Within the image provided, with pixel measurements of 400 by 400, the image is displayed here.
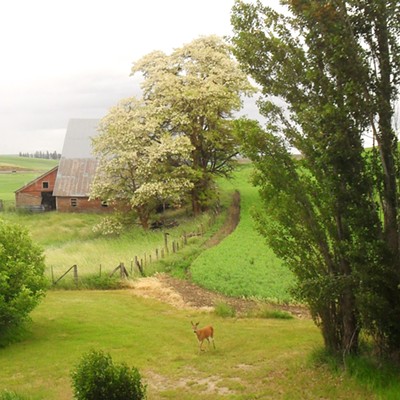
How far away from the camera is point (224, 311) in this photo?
69.3 ft

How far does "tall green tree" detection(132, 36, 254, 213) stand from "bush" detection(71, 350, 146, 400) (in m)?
30.3

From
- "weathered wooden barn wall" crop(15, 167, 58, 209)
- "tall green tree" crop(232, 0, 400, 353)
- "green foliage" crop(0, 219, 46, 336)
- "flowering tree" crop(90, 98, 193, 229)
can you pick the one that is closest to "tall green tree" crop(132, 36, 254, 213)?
"flowering tree" crop(90, 98, 193, 229)

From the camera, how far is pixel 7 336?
19.1 metres

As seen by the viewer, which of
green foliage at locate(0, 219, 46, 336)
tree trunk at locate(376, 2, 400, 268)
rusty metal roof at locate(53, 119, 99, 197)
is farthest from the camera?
rusty metal roof at locate(53, 119, 99, 197)

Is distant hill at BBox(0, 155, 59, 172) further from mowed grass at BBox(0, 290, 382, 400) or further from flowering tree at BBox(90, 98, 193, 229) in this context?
mowed grass at BBox(0, 290, 382, 400)

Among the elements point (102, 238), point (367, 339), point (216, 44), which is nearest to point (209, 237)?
point (102, 238)

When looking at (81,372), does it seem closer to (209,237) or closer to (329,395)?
(329,395)

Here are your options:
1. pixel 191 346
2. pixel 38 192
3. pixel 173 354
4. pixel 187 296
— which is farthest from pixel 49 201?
pixel 173 354

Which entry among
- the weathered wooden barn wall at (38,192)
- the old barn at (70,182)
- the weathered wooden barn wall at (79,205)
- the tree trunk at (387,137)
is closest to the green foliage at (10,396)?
Answer: the tree trunk at (387,137)

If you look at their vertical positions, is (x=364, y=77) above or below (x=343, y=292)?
above

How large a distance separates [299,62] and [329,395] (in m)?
8.11

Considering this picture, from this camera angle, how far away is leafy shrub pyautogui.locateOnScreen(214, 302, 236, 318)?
21062 mm

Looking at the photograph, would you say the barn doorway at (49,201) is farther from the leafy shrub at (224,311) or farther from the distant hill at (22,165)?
the distant hill at (22,165)

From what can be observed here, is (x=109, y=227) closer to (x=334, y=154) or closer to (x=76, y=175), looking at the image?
(x=76, y=175)
